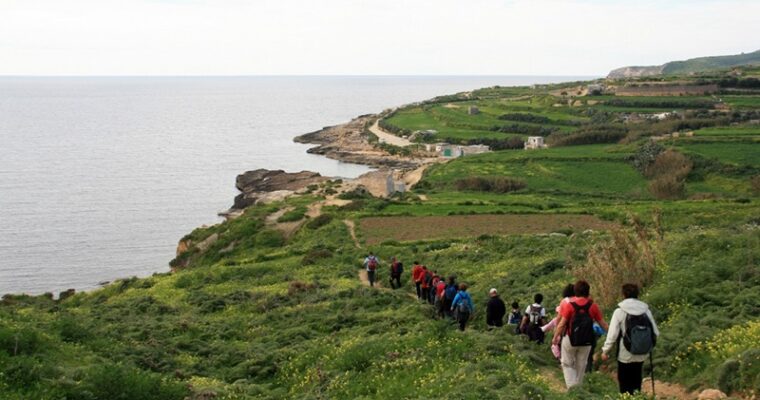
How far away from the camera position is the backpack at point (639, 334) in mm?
10172

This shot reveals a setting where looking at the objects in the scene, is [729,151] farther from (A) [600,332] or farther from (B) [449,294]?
(A) [600,332]

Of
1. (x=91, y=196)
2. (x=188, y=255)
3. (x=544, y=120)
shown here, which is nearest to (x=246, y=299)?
(x=188, y=255)

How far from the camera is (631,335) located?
1020 centimetres

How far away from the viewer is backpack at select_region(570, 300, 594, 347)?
11.1 m

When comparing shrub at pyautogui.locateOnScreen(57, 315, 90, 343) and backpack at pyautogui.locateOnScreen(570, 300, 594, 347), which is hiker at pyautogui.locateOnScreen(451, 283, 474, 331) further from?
shrub at pyautogui.locateOnScreen(57, 315, 90, 343)

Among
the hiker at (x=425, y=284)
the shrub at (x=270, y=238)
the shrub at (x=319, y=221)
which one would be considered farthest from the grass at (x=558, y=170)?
the hiker at (x=425, y=284)

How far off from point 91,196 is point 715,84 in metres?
102

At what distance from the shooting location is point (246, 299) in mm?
27359

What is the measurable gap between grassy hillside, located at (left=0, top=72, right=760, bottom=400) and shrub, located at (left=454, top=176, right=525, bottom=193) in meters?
10.1

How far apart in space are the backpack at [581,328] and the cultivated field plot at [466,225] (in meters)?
29.7

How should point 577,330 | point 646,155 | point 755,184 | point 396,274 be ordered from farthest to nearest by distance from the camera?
point 646,155, point 755,184, point 396,274, point 577,330

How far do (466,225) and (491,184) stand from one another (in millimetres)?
25998

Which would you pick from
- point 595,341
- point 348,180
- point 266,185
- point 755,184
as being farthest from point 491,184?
point 595,341

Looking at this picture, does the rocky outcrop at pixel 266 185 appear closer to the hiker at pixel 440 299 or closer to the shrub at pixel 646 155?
the shrub at pixel 646 155
